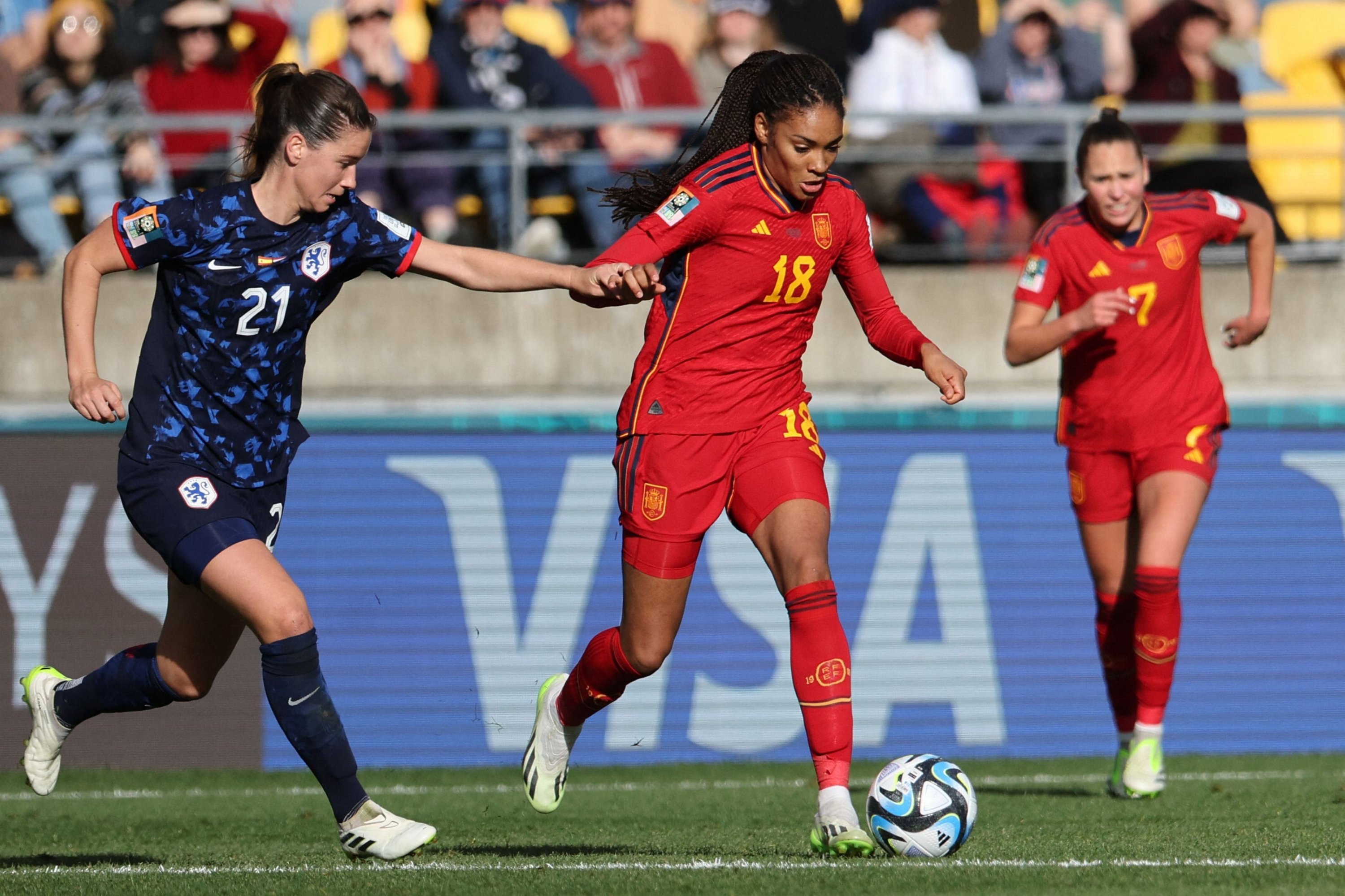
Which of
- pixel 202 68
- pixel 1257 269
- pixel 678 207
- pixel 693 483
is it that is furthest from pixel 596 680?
pixel 202 68

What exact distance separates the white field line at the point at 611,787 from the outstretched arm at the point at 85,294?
3531 mm

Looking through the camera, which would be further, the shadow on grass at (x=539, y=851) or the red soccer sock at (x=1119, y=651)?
the red soccer sock at (x=1119, y=651)

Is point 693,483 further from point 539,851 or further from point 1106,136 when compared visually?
point 1106,136

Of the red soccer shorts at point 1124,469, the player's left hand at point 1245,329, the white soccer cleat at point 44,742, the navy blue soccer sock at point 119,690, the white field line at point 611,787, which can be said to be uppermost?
the player's left hand at point 1245,329

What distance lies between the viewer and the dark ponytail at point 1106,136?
23.9ft

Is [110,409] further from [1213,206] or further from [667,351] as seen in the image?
[1213,206]

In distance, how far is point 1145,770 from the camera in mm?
7336

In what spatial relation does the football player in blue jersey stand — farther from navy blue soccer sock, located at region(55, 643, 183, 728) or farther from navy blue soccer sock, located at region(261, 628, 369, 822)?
navy blue soccer sock, located at region(55, 643, 183, 728)

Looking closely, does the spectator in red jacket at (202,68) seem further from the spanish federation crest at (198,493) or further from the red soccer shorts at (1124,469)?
the spanish federation crest at (198,493)

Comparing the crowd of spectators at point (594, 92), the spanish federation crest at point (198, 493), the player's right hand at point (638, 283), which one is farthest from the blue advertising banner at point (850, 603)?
the player's right hand at point (638, 283)

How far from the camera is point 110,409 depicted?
16.3 ft

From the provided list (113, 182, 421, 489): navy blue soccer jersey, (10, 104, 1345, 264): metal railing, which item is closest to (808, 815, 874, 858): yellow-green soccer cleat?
(113, 182, 421, 489): navy blue soccer jersey

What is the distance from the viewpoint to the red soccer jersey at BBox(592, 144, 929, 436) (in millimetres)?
5523

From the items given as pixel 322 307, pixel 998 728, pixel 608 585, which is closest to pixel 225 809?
pixel 608 585
